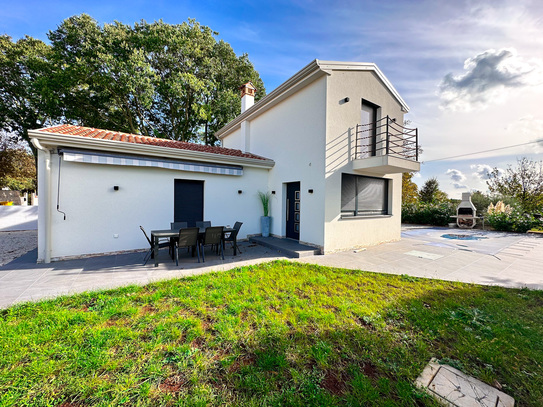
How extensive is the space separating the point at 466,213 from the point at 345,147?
51.9 feet

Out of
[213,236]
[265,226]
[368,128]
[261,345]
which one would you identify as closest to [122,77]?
[265,226]

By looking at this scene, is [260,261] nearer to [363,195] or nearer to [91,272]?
[91,272]

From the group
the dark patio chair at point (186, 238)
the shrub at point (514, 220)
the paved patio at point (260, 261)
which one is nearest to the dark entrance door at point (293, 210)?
the paved patio at point (260, 261)

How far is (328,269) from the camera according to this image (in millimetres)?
6945

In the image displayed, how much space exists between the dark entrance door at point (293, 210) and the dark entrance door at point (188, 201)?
14.7ft

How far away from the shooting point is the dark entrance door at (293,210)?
10.8 meters

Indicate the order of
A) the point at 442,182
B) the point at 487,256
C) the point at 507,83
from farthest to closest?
the point at 442,182
the point at 507,83
the point at 487,256

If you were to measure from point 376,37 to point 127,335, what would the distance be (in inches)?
554

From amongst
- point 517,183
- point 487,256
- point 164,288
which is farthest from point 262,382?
point 517,183

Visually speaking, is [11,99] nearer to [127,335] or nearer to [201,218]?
[201,218]

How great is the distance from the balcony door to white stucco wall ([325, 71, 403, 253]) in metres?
0.30

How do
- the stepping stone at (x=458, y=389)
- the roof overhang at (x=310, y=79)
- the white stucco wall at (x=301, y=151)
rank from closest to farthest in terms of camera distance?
the stepping stone at (x=458, y=389)
the roof overhang at (x=310, y=79)
the white stucco wall at (x=301, y=151)

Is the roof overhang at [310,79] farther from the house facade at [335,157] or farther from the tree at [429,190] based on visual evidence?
the tree at [429,190]

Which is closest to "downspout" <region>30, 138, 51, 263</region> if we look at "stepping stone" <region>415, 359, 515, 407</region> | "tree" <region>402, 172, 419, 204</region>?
"stepping stone" <region>415, 359, 515, 407</region>
